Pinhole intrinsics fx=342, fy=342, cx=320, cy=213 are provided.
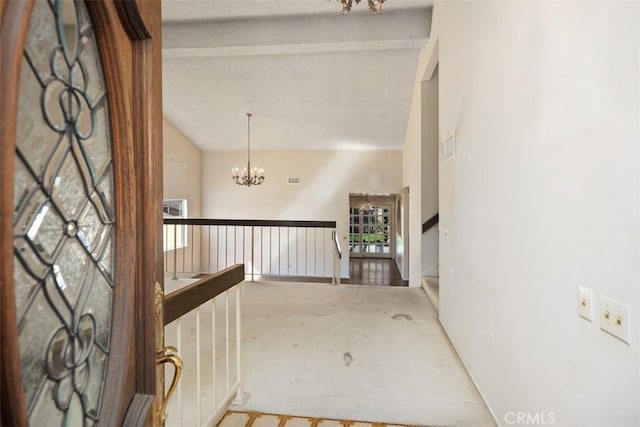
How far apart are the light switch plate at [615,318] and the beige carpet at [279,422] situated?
51.2 inches

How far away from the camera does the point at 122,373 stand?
67 centimetres

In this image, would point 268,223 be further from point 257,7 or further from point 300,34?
point 257,7

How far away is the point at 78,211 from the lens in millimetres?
574

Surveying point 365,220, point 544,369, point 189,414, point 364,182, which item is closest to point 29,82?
point 544,369

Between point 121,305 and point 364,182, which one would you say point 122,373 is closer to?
point 121,305

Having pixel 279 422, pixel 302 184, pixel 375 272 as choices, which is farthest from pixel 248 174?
pixel 279 422

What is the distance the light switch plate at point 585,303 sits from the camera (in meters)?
1.18

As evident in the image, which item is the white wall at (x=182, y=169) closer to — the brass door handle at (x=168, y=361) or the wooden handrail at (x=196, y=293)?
the wooden handrail at (x=196, y=293)

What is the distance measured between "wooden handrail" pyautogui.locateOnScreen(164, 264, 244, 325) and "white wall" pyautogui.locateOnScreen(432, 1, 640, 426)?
144cm

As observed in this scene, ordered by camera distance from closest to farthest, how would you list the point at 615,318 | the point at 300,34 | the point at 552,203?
1. the point at 615,318
2. the point at 552,203
3. the point at 300,34

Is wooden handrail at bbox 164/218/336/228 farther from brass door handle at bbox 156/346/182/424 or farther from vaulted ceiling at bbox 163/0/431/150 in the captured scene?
brass door handle at bbox 156/346/182/424

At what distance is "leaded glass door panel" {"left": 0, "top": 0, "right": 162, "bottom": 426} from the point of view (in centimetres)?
43

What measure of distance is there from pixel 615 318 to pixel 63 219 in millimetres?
1455

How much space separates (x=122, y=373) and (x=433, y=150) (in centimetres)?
496
